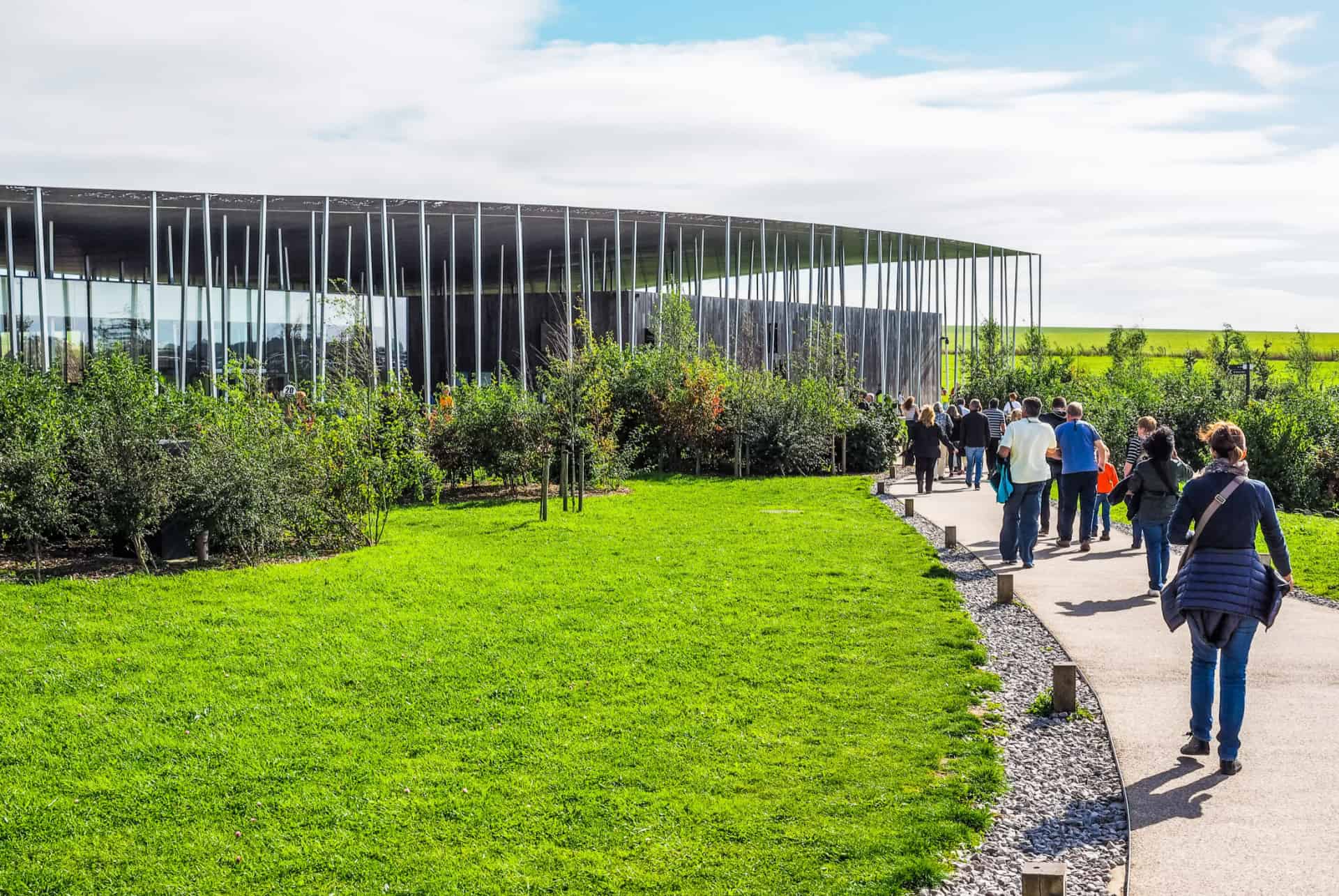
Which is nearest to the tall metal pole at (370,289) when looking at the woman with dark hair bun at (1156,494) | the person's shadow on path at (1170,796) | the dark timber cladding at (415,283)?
the dark timber cladding at (415,283)

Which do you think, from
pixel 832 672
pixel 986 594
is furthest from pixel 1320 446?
pixel 832 672

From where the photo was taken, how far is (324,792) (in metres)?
5.90

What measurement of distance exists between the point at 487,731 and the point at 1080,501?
30.8 ft

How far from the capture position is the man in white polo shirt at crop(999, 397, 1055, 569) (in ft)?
40.3

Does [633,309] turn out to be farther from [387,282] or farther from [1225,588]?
[1225,588]

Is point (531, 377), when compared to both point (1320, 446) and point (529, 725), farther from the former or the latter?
point (529, 725)

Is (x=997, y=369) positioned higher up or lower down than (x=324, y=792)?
higher up

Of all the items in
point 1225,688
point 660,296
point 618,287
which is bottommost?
point 1225,688

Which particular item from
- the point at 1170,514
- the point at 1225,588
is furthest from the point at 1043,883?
the point at 1170,514

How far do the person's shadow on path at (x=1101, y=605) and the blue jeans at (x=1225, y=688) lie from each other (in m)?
3.75

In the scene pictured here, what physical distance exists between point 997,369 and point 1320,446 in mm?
13980

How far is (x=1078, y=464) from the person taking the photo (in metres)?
13.1

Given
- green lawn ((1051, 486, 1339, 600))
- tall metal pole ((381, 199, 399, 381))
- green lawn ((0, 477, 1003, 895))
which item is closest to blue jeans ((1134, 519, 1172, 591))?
green lawn ((1051, 486, 1339, 600))

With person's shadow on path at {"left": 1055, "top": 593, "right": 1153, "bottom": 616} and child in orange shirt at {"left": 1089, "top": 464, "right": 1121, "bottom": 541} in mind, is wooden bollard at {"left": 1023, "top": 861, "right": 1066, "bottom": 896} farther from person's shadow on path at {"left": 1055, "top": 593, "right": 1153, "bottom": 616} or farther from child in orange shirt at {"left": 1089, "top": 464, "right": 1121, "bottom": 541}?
child in orange shirt at {"left": 1089, "top": 464, "right": 1121, "bottom": 541}
